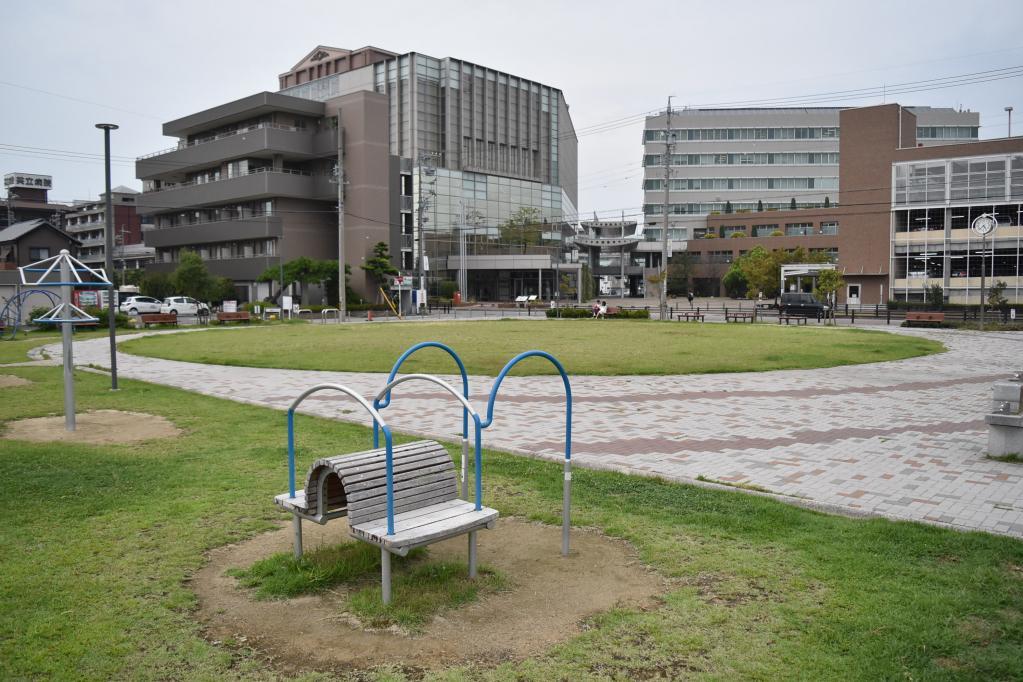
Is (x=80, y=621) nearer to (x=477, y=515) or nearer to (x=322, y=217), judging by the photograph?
(x=477, y=515)

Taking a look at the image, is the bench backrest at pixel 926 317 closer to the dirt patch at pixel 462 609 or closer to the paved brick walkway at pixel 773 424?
the paved brick walkway at pixel 773 424

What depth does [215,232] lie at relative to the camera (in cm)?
7200

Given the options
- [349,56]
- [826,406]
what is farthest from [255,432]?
[349,56]

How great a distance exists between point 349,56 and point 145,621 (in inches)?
3733

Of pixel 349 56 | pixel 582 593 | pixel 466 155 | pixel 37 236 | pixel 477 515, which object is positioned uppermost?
pixel 349 56

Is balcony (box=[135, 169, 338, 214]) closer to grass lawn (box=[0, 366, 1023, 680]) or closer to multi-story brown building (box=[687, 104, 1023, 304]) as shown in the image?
multi-story brown building (box=[687, 104, 1023, 304])

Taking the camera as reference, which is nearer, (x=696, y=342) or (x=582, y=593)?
(x=582, y=593)

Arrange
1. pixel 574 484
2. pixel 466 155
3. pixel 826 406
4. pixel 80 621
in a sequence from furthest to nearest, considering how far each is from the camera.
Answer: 1. pixel 466 155
2. pixel 826 406
3. pixel 574 484
4. pixel 80 621

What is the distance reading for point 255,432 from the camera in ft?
35.9

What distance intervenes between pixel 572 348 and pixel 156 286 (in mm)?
53225

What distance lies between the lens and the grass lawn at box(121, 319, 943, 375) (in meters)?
20.2

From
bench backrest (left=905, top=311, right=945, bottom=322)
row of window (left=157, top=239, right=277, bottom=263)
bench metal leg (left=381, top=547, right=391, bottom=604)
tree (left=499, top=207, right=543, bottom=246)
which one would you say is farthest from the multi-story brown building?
bench metal leg (left=381, top=547, right=391, bottom=604)

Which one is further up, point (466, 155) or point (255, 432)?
point (466, 155)

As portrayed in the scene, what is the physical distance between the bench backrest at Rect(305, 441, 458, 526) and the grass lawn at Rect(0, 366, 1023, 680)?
1.13 m
